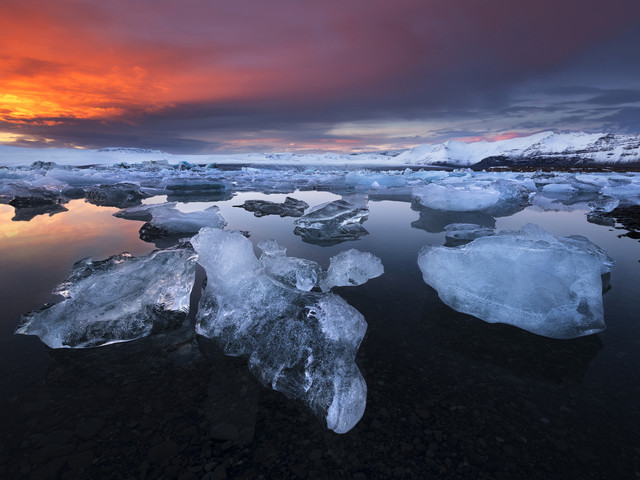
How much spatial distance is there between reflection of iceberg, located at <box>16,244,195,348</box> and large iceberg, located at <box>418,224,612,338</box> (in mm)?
2283

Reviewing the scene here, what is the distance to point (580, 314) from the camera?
2.24 metres

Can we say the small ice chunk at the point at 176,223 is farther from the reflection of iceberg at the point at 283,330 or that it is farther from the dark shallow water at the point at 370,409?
the reflection of iceberg at the point at 283,330

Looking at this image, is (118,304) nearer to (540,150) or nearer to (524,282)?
(524,282)

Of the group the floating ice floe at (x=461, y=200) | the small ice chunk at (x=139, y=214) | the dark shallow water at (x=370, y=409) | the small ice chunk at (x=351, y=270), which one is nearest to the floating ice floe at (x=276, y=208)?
the small ice chunk at (x=139, y=214)

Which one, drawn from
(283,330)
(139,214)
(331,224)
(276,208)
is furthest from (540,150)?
(283,330)

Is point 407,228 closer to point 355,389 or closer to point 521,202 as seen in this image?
point 355,389

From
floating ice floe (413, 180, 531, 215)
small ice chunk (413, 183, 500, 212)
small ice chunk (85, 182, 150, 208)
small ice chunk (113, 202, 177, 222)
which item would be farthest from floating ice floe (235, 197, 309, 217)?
small ice chunk (85, 182, 150, 208)

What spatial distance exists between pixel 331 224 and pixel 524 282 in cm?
340

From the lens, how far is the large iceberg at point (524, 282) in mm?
2264

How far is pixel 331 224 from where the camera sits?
5520mm

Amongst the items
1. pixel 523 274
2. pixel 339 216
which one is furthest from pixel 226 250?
pixel 339 216

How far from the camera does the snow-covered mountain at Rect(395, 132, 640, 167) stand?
137m

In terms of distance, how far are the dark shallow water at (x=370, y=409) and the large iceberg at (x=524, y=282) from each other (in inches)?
4.9

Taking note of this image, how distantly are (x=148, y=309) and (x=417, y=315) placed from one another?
220 centimetres
